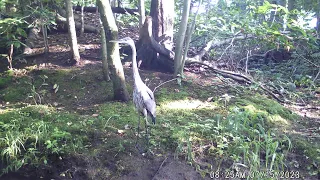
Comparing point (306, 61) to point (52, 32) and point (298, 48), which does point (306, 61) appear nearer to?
point (298, 48)

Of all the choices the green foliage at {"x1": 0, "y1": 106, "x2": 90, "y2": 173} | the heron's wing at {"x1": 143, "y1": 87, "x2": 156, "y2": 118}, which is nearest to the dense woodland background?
the green foliage at {"x1": 0, "y1": 106, "x2": 90, "y2": 173}

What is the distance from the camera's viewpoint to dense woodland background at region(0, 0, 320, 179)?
426 centimetres

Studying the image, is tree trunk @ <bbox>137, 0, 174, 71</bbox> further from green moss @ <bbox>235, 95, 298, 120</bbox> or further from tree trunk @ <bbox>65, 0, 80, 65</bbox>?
green moss @ <bbox>235, 95, 298, 120</bbox>

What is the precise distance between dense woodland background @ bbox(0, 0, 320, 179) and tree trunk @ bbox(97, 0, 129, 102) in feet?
0.06

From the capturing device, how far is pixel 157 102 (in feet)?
18.9

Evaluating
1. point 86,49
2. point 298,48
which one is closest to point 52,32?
point 86,49

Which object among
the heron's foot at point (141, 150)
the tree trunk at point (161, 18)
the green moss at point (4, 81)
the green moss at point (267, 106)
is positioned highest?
the tree trunk at point (161, 18)

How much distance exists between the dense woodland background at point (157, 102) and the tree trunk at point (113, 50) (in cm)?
2

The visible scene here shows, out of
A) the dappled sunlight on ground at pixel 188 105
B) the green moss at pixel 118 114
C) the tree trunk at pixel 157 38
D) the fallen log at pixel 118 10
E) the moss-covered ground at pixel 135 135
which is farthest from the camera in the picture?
the fallen log at pixel 118 10

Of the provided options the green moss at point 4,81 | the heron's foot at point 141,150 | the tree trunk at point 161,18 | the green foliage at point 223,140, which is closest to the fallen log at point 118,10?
the tree trunk at point 161,18

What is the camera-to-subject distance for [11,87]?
599 centimetres

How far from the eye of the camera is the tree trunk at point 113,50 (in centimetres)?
517

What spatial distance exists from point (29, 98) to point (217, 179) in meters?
3.74

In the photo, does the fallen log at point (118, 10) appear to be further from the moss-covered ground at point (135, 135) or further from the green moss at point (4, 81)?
the green moss at point (4, 81)
